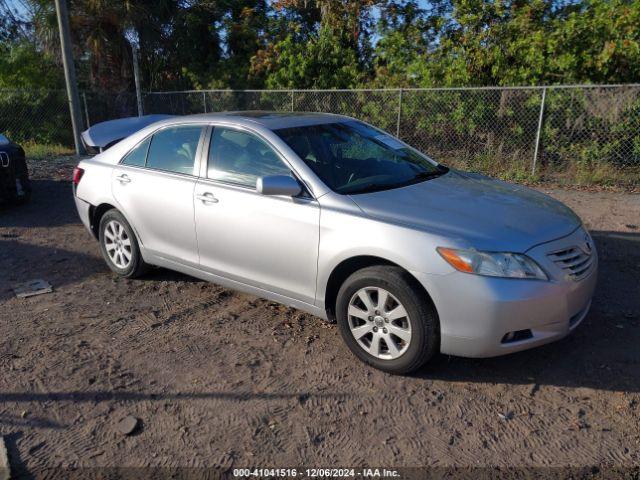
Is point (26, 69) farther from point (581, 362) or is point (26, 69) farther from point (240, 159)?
point (581, 362)

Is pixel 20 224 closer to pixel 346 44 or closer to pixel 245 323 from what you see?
pixel 245 323

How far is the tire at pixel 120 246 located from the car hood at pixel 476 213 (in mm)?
2460

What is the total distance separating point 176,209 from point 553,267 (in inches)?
114

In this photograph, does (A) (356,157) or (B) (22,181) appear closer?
(A) (356,157)

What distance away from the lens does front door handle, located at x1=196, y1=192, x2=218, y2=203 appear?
424 centimetres

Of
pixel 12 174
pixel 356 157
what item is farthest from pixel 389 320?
pixel 12 174

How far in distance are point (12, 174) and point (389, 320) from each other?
647 cm

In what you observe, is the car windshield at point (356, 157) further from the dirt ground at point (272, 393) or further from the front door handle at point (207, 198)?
the dirt ground at point (272, 393)

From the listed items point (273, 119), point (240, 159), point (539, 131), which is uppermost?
point (273, 119)

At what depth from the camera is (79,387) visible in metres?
3.44

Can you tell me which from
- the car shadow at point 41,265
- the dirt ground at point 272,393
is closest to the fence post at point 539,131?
the dirt ground at point 272,393

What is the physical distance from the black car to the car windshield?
16.7 feet

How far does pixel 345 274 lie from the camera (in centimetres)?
367

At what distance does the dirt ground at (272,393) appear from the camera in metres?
2.82
